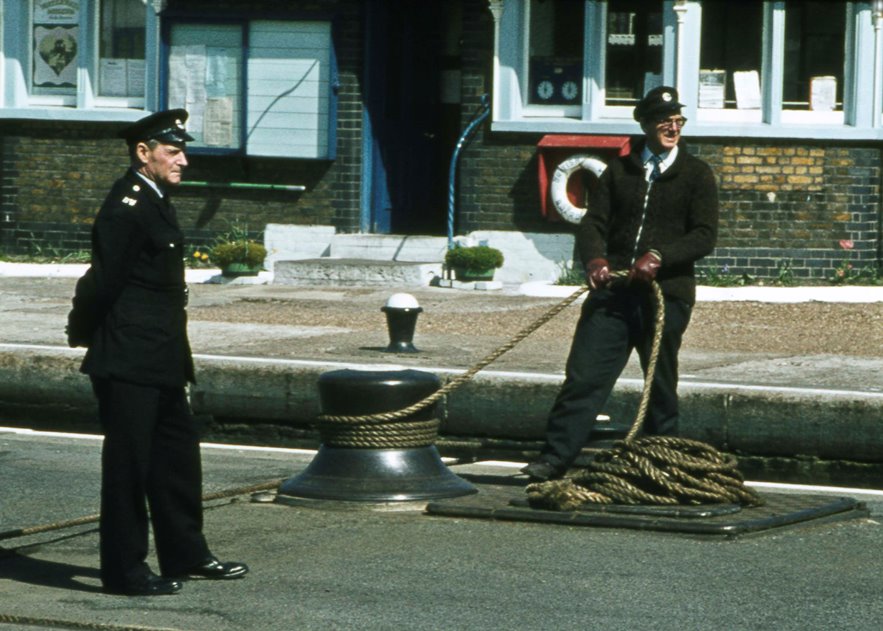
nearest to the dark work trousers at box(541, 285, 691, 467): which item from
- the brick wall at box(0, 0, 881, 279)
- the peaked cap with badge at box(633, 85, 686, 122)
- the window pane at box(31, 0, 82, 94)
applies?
the peaked cap with badge at box(633, 85, 686, 122)

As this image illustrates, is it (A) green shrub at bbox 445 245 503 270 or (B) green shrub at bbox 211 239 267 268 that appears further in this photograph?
→ (B) green shrub at bbox 211 239 267 268

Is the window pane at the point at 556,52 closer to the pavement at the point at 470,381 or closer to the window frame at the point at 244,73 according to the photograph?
the window frame at the point at 244,73

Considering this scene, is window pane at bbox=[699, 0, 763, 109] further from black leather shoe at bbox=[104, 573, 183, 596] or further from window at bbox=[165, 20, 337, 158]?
black leather shoe at bbox=[104, 573, 183, 596]

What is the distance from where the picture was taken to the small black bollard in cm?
1293

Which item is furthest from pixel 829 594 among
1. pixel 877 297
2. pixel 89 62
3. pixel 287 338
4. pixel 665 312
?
pixel 89 62

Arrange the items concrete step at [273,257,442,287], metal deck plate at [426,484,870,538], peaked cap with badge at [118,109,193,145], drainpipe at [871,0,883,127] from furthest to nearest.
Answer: concrete step at [273,257,442,287], drainpipe at [871,0,883,127], metal deck plate at [426,484,870,538], peaked cap with badge at [118,109,193,145]

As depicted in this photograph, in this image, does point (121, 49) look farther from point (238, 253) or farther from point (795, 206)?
point (795, 206)

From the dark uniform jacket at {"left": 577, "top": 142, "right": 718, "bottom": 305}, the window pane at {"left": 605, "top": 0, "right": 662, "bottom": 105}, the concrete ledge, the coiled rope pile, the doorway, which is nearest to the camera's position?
the coiled rope pile

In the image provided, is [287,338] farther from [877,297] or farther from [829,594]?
[829,594]

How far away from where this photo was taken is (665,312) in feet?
29.4

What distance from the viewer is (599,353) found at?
29.3 ft

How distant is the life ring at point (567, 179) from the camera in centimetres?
1812

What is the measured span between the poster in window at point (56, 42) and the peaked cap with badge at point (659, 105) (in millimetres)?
12186

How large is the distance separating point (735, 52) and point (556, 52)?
1.71m
